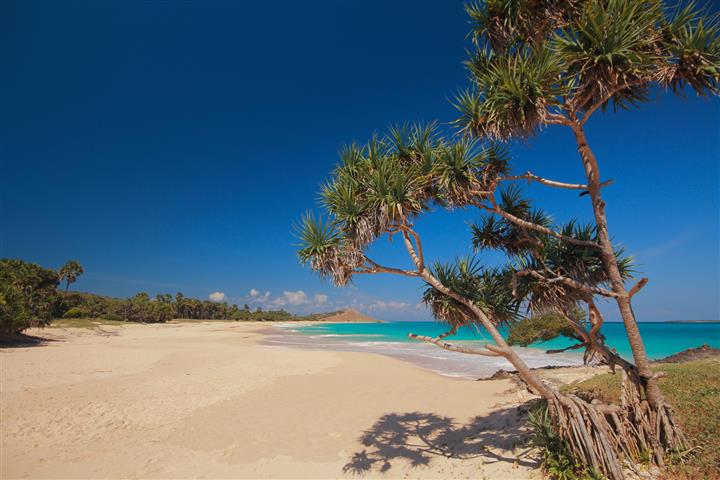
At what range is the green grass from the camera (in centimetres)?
482

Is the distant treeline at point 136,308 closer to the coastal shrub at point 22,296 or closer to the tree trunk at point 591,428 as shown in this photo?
the coastal shrub at point 22,296

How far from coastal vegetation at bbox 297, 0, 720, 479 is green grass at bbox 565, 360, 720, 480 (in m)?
0.28

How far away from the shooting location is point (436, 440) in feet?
27.0

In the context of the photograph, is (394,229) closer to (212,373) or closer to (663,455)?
(663,455)

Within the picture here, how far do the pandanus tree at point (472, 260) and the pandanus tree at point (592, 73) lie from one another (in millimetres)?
265

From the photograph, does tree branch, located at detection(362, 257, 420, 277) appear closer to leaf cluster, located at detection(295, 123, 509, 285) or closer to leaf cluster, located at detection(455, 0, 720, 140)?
leaf cluster, located at detection(295, 123, 509, 285)

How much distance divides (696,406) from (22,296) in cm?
3369

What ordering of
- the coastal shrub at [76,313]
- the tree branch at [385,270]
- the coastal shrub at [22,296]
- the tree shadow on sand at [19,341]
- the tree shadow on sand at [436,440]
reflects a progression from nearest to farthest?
the tree branch at [385,270] < the tree shadow on sand at [436,440] < the coastal shrub at [22,296] < the tree shadow on sand at [19,341] < the coastal shrub at [76,313]

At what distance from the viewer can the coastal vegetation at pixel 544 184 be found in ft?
15.4

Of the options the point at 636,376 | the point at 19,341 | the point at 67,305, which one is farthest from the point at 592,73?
the point at 67,305

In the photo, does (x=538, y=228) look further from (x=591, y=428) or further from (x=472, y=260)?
(x=591, y=428)

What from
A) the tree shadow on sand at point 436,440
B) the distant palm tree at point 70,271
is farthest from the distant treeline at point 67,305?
the tree shadow on sand at point 436,440

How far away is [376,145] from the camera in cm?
589

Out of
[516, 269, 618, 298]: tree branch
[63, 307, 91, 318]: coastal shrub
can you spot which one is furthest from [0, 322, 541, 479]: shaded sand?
[63, 307, 91, 318]: coastal shrub
